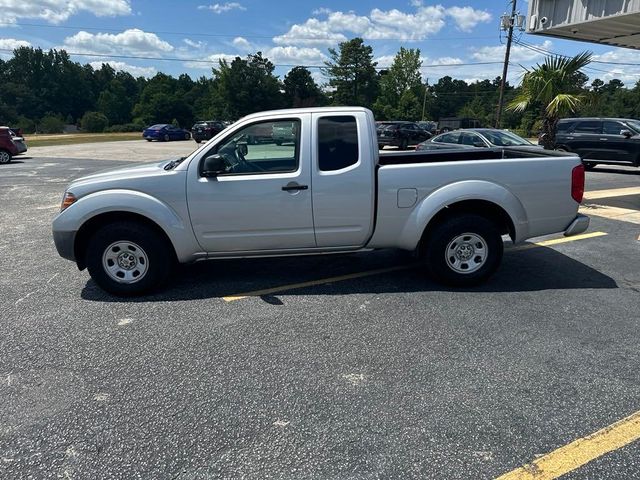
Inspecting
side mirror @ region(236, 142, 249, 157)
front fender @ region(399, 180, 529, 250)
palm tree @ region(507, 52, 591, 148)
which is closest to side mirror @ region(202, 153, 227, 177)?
side mirror @ region(236, 142, 249, 157)

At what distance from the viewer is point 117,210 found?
14.0 ft

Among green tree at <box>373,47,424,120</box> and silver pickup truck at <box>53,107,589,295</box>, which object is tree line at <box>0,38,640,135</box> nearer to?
green tree at <box>373,47,424,120</box>

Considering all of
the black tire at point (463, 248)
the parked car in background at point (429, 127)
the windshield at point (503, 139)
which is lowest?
the parked car in background at point (429, 127)

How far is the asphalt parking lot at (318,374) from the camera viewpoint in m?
2.36

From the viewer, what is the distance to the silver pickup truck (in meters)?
4.31

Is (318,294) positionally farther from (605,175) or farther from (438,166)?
(605,175)

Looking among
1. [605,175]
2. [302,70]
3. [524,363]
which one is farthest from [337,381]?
[302,70]

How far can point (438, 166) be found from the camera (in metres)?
4.47

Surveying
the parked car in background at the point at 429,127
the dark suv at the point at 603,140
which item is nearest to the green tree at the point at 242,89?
the parked car in background at the point at 429,127

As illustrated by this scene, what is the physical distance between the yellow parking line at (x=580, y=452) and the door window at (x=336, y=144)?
9.60ft

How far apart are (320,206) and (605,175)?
13745 mm

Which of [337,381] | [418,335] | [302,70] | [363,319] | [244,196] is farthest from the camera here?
[302,70]

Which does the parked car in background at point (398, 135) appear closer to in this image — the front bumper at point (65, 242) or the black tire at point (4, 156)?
the black tire at point (4, 156)

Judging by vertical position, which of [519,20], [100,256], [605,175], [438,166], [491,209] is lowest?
[605,175]
